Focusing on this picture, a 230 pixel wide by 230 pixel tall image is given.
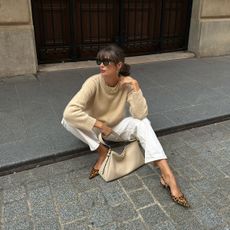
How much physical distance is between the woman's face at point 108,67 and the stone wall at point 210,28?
15.9 ft

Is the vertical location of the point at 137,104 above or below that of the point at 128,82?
below

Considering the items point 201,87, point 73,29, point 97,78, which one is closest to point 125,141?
point 97,78

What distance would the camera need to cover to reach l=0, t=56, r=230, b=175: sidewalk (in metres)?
3.32

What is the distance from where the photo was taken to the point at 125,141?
330 centimetres

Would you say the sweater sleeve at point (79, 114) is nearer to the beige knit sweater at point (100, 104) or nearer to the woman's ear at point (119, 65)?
the beige knit sweater at point (100, 104)

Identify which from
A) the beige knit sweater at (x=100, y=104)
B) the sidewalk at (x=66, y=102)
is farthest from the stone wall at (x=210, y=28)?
the beige knit sweater at (x=100, y=104)

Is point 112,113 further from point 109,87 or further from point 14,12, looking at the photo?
point 14,12

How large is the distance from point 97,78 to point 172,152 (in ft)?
4.08

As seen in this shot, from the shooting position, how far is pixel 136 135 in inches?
119

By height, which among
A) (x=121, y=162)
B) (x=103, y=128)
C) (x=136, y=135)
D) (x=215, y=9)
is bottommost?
(x=121, y=162)

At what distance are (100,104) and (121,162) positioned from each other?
0.62 m

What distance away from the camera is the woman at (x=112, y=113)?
2736 millimetres

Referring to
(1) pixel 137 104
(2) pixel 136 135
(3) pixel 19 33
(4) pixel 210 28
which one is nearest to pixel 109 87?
(1) pixel 137 104

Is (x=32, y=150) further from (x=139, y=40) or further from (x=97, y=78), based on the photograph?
(x=139, y=40)
